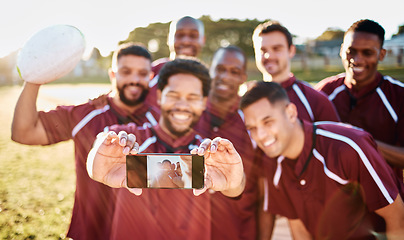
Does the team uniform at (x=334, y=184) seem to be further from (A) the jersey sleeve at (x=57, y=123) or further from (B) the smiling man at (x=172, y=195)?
(A) the jersey sleeve at (x=57, y=123)

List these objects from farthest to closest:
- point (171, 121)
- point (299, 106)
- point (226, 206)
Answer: point (299, 106)
point (226, 206)
point (171, 121)

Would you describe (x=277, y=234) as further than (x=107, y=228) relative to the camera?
Yes

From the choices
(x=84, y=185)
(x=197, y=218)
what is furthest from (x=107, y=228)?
(x=197, y=218)

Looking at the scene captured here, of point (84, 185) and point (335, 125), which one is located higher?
point (335, 125)

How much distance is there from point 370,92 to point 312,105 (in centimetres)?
83

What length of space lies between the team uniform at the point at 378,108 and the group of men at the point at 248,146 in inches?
0.5

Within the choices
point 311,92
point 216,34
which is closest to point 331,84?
point 311,92

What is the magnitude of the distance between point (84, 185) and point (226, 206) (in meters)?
1.48

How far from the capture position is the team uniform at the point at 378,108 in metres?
3.84

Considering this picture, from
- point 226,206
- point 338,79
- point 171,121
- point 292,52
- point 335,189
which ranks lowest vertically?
point 226,206

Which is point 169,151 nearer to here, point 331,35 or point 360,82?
point 360,82

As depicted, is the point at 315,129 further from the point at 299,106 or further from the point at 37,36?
the point at 37,36

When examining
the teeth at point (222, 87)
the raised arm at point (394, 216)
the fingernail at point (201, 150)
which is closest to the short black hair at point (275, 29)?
the teeth at point (222, 87)

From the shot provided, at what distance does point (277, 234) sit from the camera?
4.21m
